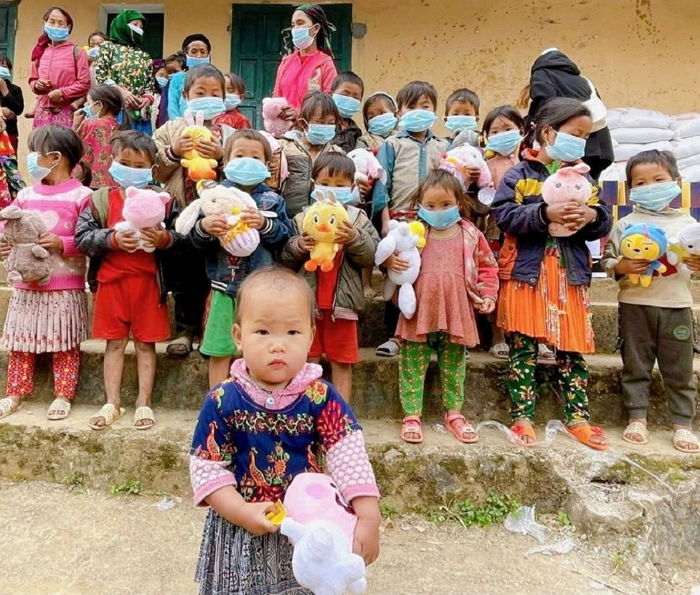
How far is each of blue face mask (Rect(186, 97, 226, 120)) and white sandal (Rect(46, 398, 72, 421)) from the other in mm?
1698

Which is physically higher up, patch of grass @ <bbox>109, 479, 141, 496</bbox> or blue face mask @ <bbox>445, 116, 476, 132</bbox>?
blue face mask @ <bbox>445, 116, 476, 132</bbox>

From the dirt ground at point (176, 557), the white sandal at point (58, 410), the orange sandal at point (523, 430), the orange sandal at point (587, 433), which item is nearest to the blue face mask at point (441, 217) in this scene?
the orange sandal at point (523, 430)

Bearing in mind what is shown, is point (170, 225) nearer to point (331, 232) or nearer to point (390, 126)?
point (331, 232)

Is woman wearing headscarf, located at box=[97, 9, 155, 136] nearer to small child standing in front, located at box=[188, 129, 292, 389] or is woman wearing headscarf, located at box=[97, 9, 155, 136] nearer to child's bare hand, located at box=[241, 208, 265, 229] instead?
small child standing in front, located at box=[188, 129, 292, 389]

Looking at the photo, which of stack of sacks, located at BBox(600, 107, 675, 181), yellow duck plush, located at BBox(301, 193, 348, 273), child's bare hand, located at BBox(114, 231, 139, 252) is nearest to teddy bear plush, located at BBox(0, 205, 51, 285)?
child's bare hand, located at BBox(114, 231, 139, 252)

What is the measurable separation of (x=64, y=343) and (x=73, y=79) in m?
2.93

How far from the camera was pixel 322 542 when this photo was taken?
1.15m

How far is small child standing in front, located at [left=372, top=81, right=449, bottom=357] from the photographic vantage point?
3.30 metres

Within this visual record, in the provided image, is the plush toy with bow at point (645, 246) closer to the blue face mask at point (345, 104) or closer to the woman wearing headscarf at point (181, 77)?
the blue face mask at point (345, 104)

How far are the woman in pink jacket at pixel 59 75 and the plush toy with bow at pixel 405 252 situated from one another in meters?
3.37

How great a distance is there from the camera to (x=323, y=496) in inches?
51.5

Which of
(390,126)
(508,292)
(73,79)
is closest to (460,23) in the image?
(390,126)

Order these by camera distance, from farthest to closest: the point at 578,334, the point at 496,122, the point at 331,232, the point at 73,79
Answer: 1. the point at 73,79
2. the point at 496,122
3. the point at 578,334
4. the point at 331,232

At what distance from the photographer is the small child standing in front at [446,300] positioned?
2.68m
